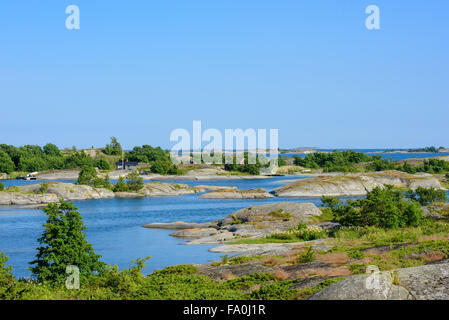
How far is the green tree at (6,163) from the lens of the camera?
157500 mm

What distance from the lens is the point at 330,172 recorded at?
6412 inches

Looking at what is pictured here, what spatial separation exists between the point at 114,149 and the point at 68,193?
99212 millimetres

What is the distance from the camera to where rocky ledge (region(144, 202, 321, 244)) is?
49.0 metres

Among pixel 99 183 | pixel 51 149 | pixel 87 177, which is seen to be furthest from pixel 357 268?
pixel 51 149

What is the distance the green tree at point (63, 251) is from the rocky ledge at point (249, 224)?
2184 cm

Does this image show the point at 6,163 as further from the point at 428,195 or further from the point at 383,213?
the point at 383,213

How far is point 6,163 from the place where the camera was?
15838 centimetres

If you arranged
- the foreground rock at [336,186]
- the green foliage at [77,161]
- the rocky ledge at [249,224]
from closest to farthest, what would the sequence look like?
the rocky ledge at [249,224] < the foreground rock at [336,186] < the green foliage at [77,161]

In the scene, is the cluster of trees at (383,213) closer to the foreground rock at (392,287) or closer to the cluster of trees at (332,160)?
the foreground rock at (392,287)

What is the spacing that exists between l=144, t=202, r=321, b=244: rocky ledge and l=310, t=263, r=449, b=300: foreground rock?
31.1m

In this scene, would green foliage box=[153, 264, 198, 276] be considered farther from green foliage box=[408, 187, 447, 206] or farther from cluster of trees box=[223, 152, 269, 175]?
cluster of trees box=[223, 152, 269, 175]

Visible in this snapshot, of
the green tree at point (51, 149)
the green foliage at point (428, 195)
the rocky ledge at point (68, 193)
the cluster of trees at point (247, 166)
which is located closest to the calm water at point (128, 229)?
the rocky ledge at point (68, 193)

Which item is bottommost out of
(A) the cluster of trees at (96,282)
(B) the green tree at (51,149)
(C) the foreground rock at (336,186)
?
(C) the foreground rock at (336,186)
